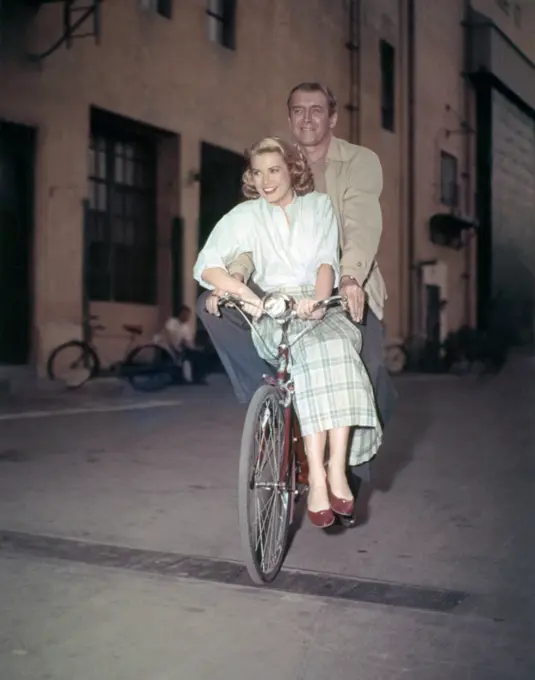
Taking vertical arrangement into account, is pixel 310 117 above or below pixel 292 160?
above

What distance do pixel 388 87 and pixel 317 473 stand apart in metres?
24.2

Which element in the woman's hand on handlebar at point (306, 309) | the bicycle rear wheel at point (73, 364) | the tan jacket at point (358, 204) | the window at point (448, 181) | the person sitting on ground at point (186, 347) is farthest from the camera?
the window at point (448, 181)

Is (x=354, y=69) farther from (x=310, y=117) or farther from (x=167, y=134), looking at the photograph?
(x=310, y=117)

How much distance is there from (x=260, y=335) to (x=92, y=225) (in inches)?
513

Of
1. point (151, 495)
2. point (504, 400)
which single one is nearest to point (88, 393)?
point (504, 400)

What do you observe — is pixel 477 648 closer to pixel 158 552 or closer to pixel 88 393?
pixel 158 552

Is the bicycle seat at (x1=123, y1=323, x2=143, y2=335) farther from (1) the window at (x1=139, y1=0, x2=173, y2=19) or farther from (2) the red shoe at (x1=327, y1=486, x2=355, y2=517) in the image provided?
(2) the red shoe at (x1=327, y1=486, x2=355, y2=517)

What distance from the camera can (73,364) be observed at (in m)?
14.7

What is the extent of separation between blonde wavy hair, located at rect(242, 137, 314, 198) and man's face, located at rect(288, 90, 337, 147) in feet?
0.69

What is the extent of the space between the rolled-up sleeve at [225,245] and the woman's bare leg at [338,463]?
767 millimetres

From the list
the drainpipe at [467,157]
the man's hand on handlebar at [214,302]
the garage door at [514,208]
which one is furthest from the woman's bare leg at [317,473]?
the drainpipe at [467,157]

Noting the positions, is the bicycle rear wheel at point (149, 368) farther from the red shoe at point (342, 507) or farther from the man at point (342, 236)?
the red shoe at point (342, 507)

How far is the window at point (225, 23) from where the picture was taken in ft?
62.2

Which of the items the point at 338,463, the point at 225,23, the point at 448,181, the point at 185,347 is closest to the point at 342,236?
the point at 338,463
